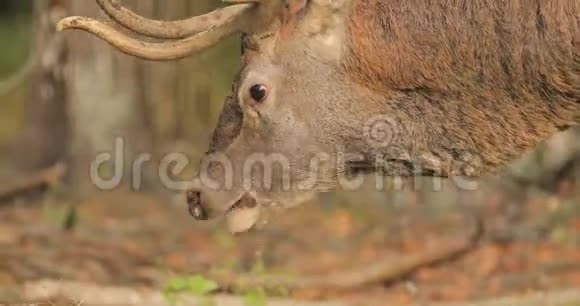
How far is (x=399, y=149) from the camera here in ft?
18.6

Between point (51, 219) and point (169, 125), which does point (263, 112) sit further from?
point (169, 125)

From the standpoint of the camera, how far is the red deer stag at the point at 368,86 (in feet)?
17.5

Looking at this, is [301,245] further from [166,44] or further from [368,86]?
A: [166,44]

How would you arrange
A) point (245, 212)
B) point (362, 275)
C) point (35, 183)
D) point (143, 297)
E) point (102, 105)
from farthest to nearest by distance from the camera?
point (102, 105) < point (35, 183) < point (362, 275) < point (143, 297) < point (245, 212)

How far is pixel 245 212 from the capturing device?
5.72 m

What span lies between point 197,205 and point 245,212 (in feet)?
0.75

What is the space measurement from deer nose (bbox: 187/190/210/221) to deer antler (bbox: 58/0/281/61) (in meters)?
0.72

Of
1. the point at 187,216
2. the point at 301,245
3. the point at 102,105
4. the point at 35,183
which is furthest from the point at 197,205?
the point at 102,105

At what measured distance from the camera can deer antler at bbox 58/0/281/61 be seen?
5270 millimetres

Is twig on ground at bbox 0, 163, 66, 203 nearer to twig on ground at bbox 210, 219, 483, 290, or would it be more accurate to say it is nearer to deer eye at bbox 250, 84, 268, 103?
twig on ground at bbox 210, 219, 483, 290

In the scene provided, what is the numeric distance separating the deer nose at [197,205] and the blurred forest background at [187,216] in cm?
118

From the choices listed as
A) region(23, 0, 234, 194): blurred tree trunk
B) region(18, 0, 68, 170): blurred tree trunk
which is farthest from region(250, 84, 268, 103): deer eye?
region(18, 0, 68, 170): blurred tree trunk

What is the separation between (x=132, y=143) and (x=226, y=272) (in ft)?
11.0

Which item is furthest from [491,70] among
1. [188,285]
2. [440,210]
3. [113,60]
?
[113,60]
